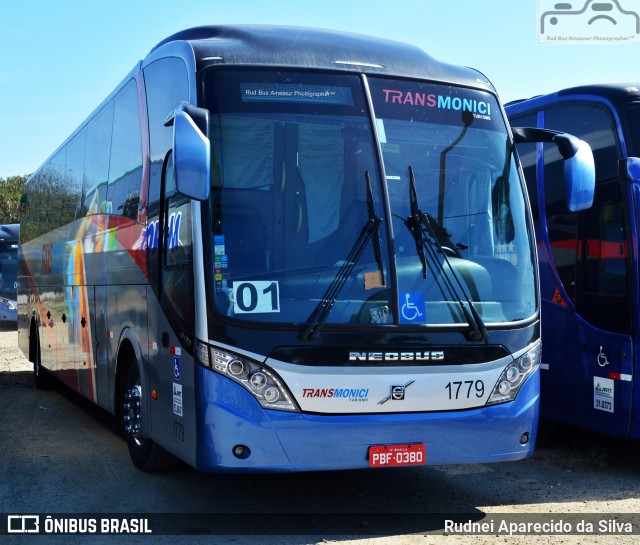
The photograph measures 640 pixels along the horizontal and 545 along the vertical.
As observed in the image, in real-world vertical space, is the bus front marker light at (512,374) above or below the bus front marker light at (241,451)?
above

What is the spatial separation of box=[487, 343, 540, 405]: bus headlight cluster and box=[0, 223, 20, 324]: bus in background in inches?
1017

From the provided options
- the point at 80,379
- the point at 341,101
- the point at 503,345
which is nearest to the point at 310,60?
the point at 341,101

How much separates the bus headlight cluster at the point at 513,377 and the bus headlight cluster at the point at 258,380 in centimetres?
150

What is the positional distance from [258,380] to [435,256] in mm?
1521

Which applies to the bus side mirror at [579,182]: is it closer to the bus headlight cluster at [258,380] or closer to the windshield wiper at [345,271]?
the windshield wiper at [345,271]

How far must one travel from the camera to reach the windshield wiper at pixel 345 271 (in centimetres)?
621

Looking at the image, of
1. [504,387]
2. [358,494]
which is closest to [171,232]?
[358,494]

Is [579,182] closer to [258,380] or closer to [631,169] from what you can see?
[631,169]

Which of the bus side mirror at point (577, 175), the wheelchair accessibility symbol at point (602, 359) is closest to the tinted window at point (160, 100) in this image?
the bus side mirror at point (577, 175)

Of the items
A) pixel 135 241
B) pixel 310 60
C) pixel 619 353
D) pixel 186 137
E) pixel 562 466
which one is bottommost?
pixel 562 466

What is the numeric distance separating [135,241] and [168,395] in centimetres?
172

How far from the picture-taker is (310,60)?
22.8ft

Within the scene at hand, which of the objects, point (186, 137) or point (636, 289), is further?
point (636, 289)

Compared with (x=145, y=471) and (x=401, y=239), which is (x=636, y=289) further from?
(x=145, y=471)
